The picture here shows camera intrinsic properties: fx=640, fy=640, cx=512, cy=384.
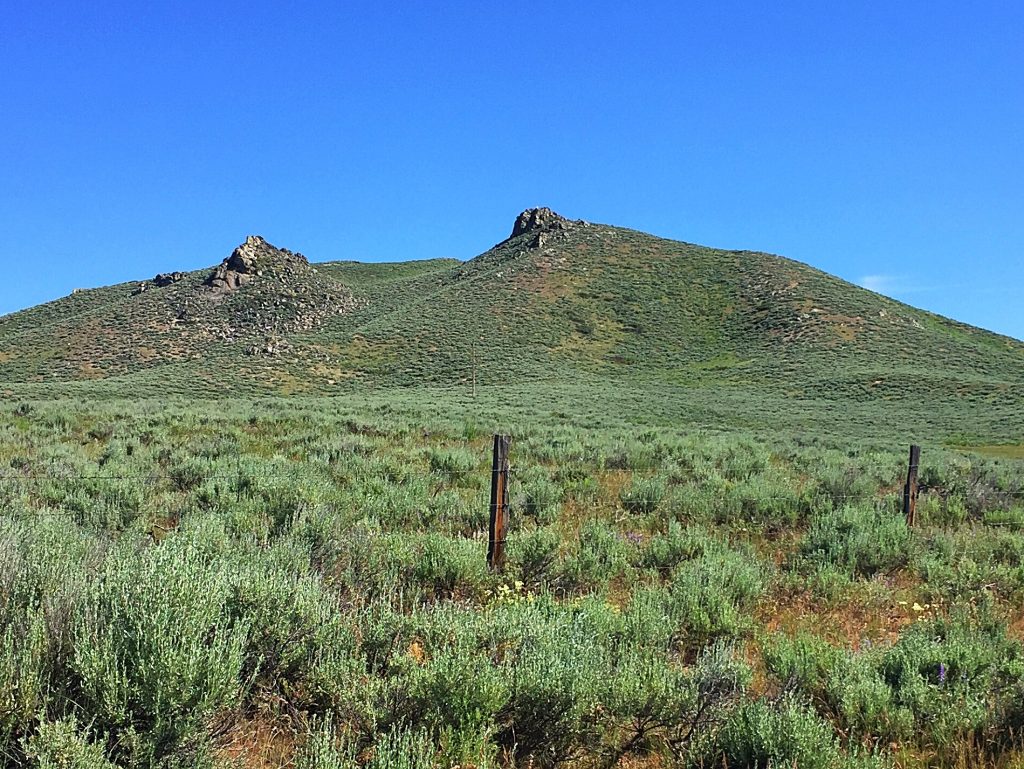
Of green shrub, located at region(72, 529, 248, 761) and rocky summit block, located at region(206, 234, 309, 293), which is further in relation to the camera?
rocky summit block, located at region(206, 234, 309, 293)

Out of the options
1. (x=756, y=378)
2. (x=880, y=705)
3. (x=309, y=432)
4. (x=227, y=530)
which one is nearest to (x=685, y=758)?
(x=880, y=705)

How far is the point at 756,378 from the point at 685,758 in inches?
2068

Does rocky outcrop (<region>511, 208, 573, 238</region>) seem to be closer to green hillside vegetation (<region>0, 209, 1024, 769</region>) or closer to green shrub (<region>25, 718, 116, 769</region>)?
green hillside vegetation (<region>0, 209, 1024, 769</region>)

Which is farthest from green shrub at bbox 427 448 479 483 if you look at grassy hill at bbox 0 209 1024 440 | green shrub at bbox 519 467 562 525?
grassy hill at bbox 0 209 1024 440

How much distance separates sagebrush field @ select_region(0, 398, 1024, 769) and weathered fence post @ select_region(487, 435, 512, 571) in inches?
7.5

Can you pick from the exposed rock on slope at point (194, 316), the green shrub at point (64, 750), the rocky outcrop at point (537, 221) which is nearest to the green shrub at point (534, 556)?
the green shrub at point (64, 750)

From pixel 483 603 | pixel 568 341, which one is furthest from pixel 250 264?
pixel 483 603

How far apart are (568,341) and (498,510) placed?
5845 centimetres

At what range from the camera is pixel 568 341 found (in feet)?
211

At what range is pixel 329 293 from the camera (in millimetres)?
77875

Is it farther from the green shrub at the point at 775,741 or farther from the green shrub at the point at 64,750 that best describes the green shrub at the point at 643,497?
the green shrub at the point at 64,750

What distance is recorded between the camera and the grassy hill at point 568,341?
4259 cm

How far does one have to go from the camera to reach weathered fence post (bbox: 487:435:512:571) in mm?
6133

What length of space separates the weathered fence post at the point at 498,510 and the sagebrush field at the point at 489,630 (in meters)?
0.19
